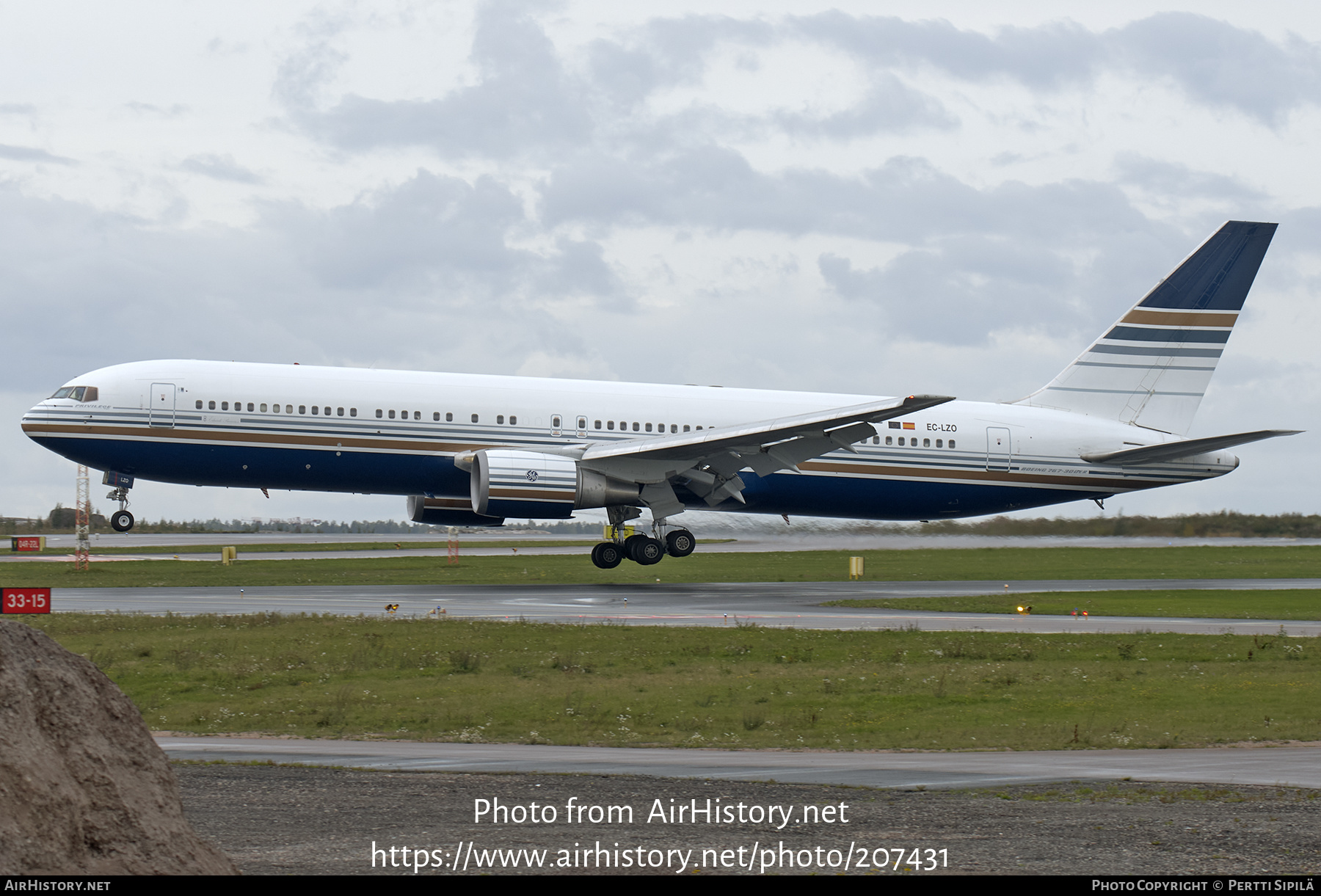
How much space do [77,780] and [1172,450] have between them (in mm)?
36515

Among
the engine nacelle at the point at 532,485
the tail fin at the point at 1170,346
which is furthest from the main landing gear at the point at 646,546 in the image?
the tail fin at the point at 1170,346

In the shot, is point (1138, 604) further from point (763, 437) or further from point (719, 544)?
point (719, 544)

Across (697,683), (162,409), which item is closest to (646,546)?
(162,409)

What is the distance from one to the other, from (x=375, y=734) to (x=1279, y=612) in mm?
23374

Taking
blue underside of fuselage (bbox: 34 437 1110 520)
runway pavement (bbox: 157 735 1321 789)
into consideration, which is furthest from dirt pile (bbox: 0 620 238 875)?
blue underside of fuselage (bbox: 34 437 1110 520)

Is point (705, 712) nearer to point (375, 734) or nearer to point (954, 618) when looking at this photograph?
point (375, 734)

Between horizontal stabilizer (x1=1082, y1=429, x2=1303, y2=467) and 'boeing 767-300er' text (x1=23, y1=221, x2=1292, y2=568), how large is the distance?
7cm

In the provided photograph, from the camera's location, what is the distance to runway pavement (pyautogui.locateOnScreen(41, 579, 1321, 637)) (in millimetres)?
25453

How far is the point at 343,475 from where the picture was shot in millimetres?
33406

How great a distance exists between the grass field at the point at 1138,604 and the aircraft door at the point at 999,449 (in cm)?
548

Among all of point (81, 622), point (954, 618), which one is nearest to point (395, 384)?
point (81, 622)

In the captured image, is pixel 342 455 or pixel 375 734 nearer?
pixel 375 734

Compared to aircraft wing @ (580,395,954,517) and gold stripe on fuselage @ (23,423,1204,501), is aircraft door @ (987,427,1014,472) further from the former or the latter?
aircraft wing @ (580,395,954,517)

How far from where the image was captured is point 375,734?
13906 millimetres
